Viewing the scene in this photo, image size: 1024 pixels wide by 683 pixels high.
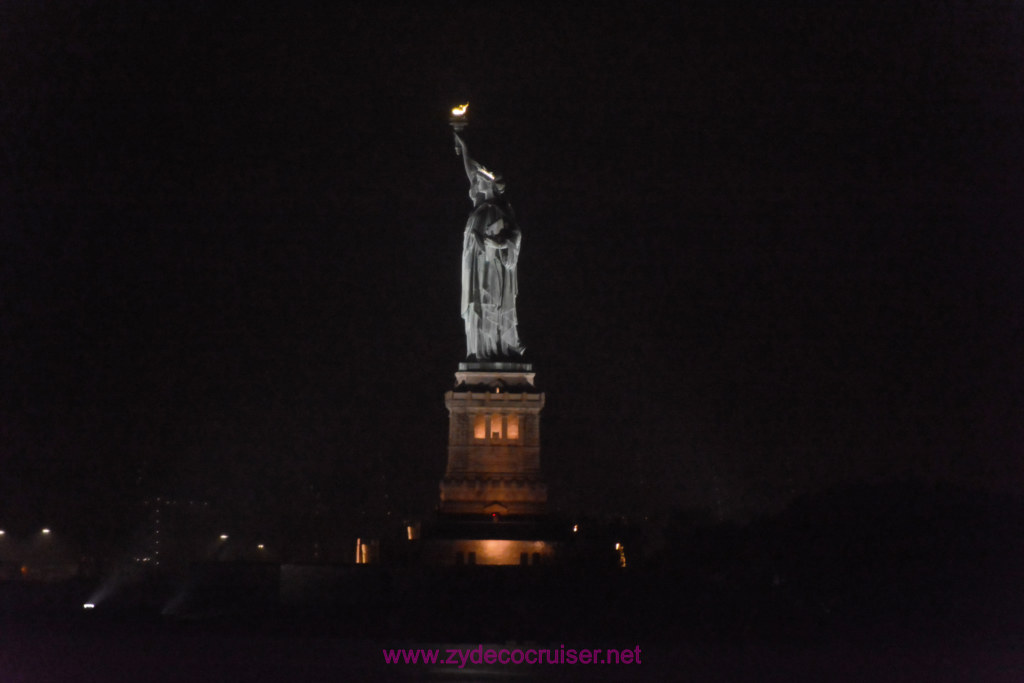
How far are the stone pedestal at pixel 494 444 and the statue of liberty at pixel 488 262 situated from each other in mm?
1751

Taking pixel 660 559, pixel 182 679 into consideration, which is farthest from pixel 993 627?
pixel 182 679

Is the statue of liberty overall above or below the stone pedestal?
above

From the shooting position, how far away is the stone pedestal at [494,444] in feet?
188

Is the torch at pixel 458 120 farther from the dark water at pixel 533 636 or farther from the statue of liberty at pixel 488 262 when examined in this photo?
the dark water at pixel 533 636

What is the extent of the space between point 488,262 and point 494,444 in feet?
23.2

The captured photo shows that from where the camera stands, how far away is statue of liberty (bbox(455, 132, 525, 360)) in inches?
2371

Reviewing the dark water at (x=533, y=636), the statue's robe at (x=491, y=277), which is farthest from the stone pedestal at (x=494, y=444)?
the dark water at (x=533, y=636)

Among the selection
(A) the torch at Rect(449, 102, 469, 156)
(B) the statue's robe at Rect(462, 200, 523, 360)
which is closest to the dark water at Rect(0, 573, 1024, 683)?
(B) the statue's robe at Rect(462, 200, 523, 360)

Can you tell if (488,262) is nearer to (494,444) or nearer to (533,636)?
(494,444)

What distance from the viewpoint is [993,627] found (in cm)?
4453

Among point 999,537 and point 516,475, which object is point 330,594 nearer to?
point 516,475

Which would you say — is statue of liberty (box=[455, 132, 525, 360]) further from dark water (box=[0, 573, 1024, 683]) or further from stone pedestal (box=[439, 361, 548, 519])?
dark water (box=[0, 573, 1024, 683])

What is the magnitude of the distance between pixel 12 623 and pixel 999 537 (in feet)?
94.5

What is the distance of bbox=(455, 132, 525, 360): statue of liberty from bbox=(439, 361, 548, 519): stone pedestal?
5.75 feet
